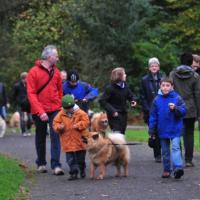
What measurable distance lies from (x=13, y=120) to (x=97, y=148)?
71.0 ft

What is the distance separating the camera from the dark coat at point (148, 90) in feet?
51.1

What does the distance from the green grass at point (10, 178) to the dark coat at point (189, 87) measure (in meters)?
3.29

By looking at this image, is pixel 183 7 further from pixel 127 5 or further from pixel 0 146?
pixel 0 146

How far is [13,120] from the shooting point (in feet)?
112

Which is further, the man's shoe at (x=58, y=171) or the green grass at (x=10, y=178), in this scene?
Answer: the man's shoe at (x=58, y=171)

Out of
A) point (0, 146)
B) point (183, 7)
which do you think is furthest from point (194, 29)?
point (0, 146)

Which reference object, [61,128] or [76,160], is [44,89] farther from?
[76,160]

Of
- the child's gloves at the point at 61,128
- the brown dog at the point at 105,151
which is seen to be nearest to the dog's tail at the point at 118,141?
the brown dog at the point at 105,151

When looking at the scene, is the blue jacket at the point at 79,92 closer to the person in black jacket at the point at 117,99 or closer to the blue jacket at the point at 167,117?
the person in black jacket at the point at 117,99

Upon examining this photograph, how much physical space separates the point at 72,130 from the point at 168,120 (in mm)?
1614

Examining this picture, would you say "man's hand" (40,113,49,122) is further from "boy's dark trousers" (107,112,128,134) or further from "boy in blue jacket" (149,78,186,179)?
"boy in blue jacket" (149,78,186,179)

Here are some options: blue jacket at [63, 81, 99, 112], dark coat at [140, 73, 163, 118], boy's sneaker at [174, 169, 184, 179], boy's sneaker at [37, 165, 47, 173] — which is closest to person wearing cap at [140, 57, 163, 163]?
dark coat at [140, 73, 163, 118]

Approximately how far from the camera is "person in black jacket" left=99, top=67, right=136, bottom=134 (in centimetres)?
1468

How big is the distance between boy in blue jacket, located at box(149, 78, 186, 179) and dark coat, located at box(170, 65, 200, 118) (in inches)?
65.8
